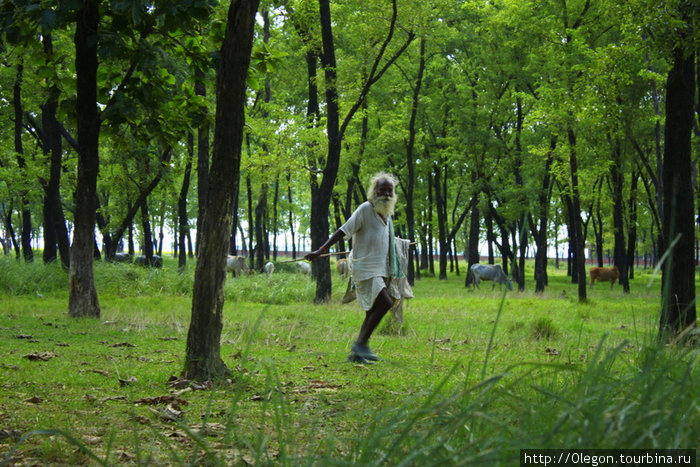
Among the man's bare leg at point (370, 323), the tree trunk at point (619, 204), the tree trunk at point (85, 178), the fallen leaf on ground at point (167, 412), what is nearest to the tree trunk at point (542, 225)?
the tree trunk at point (619, 204)

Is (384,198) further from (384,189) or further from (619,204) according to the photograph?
(619,204)

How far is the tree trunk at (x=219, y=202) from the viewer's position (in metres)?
6.07

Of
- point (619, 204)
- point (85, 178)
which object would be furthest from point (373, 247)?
point (619, 204)

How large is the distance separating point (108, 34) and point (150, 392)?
4937 millimetres

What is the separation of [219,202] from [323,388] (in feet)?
6.38

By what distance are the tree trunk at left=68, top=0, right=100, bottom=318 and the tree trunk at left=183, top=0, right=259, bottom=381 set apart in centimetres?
539

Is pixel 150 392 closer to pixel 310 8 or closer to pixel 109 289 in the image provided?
pixel 109 289

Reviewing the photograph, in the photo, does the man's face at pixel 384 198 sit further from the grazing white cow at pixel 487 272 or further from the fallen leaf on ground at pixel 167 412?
the grazing white cow at pixel 487 272

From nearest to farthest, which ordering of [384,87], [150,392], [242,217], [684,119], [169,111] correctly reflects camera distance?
[150,392]
[684,119]
[169,111]
[384,87]
[242,217]

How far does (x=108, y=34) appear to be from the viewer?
27.7ft

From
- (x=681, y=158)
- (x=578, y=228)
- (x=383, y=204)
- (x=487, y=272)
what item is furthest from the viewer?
(x=487, y=272)

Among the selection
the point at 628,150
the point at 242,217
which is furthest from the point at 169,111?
the point at 242,217

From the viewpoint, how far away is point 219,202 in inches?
239

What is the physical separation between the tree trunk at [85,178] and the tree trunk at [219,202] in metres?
5.39
